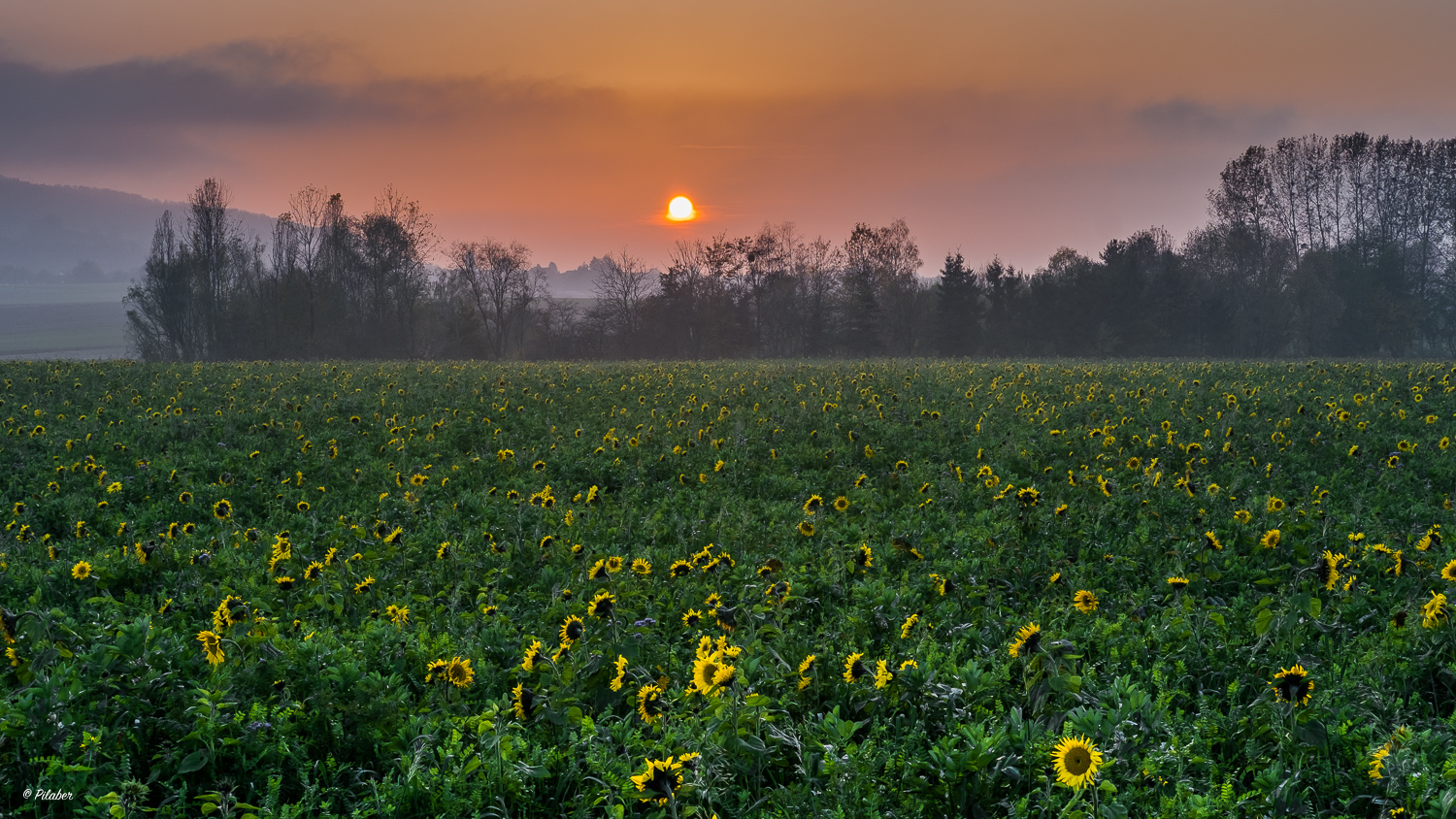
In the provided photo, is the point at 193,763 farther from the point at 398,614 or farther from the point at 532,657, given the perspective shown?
the point at 398,614

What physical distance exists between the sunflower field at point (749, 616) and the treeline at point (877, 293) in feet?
145

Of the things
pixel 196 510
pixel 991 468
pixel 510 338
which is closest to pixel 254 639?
pixel 196 510

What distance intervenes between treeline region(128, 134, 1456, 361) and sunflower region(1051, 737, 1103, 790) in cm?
5348

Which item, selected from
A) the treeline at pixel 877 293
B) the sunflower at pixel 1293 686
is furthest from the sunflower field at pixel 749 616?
the treeline at pixel 877 293

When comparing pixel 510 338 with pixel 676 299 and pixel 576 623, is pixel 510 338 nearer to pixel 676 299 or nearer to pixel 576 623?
pixel 676 299

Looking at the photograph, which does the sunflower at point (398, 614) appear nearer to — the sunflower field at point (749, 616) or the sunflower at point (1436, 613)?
the sunflower field at point (749, 616)

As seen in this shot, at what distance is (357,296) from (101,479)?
2002 inches

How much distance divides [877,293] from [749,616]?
59.2 metres

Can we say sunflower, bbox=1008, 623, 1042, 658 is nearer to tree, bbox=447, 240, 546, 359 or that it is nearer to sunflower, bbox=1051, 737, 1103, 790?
sunflower, bbox=1051, 737, 1103, 790

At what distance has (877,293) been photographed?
2411 inches

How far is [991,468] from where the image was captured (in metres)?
9.01

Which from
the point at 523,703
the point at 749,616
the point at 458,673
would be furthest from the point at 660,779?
the point at 749,616

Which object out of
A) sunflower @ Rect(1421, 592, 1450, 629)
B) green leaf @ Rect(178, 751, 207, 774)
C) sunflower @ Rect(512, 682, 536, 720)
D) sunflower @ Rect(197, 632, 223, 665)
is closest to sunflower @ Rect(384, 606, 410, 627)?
sunflower @ Rect(197, 632, 223, 665)

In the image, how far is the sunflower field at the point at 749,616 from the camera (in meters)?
2.92
